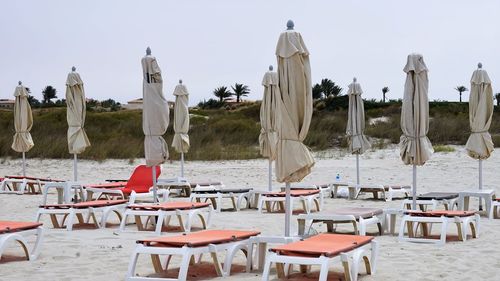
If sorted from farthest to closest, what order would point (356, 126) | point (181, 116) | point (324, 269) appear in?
point (181, 116), point (356, 126), point (324, 269)

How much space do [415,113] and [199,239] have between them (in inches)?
160

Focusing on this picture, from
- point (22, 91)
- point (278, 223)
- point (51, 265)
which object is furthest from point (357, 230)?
point (22, 91)

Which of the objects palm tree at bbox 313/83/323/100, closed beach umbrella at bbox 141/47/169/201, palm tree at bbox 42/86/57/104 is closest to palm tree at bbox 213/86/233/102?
palm tree at bbox 313/83/323/100

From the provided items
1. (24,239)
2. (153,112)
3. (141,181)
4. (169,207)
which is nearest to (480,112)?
(153,112)

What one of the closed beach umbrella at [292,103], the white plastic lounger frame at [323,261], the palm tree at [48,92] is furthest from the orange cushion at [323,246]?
the palm tree at [48,92]

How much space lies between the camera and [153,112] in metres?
9.61

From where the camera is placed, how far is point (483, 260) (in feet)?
22.2

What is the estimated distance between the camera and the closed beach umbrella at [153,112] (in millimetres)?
9508

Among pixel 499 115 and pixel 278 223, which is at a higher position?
pixel 499 115

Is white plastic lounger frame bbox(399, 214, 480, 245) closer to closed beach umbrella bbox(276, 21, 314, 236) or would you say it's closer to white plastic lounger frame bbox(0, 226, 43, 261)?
closed beach umbrella bbox(276, 21, 314, 236)

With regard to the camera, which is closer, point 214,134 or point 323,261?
point 323,261

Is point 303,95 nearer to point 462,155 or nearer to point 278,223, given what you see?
point 278,223

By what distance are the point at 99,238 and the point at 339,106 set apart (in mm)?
29329

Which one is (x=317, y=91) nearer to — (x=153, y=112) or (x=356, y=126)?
(x=356, y=126)
